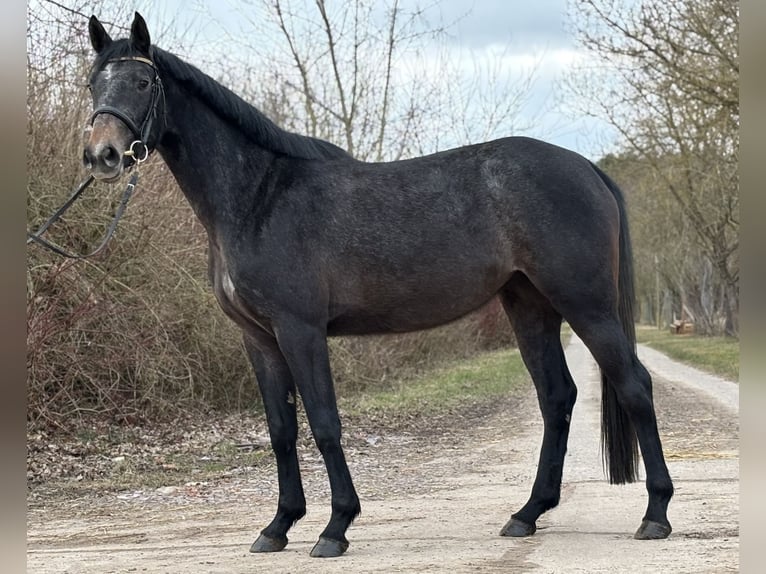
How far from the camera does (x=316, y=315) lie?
17.4ft

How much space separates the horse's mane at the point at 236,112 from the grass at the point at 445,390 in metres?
7.53

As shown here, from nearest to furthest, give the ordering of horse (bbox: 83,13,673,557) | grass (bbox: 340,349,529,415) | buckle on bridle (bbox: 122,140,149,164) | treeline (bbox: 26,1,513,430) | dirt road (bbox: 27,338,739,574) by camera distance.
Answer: dirt road (bbox: 27,338,739,574) → buckle on bridle (bbox: 122,140,149,164) → horse (bbox: 83,13,673,557) → treeline (bbox: 26,1,513,430) → grass (bbox: 340,349,529,415)

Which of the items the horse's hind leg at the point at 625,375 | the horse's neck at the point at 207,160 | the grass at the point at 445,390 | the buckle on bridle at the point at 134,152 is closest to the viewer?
the buckle on bridle at the point at 134,152

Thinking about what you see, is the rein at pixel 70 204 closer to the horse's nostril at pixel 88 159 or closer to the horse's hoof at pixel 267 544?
the horse's nostril at pixel 88 159

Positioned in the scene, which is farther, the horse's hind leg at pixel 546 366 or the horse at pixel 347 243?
the horse's hind leg at pixel 546 366

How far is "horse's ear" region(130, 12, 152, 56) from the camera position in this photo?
5.16 metres

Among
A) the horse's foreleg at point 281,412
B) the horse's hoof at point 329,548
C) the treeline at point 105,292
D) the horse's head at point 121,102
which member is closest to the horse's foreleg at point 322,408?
the horse's hoof at point 329,548

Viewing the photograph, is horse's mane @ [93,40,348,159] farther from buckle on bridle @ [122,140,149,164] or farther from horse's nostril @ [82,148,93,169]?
horse's nostril @ [82,148,93,169]

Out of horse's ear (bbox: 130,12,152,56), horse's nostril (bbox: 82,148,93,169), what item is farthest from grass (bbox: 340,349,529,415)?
horse's nostril (bbox: 82,148,93,169)

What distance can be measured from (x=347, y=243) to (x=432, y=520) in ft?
6.41

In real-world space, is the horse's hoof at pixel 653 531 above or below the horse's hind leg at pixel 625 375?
below

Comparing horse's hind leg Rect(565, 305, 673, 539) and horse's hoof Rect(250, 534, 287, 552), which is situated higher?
horse's hind leg Rect(565, 305, 673, 539)

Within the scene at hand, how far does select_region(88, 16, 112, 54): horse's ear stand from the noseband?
146 mm

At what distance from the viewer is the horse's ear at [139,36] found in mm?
5156
